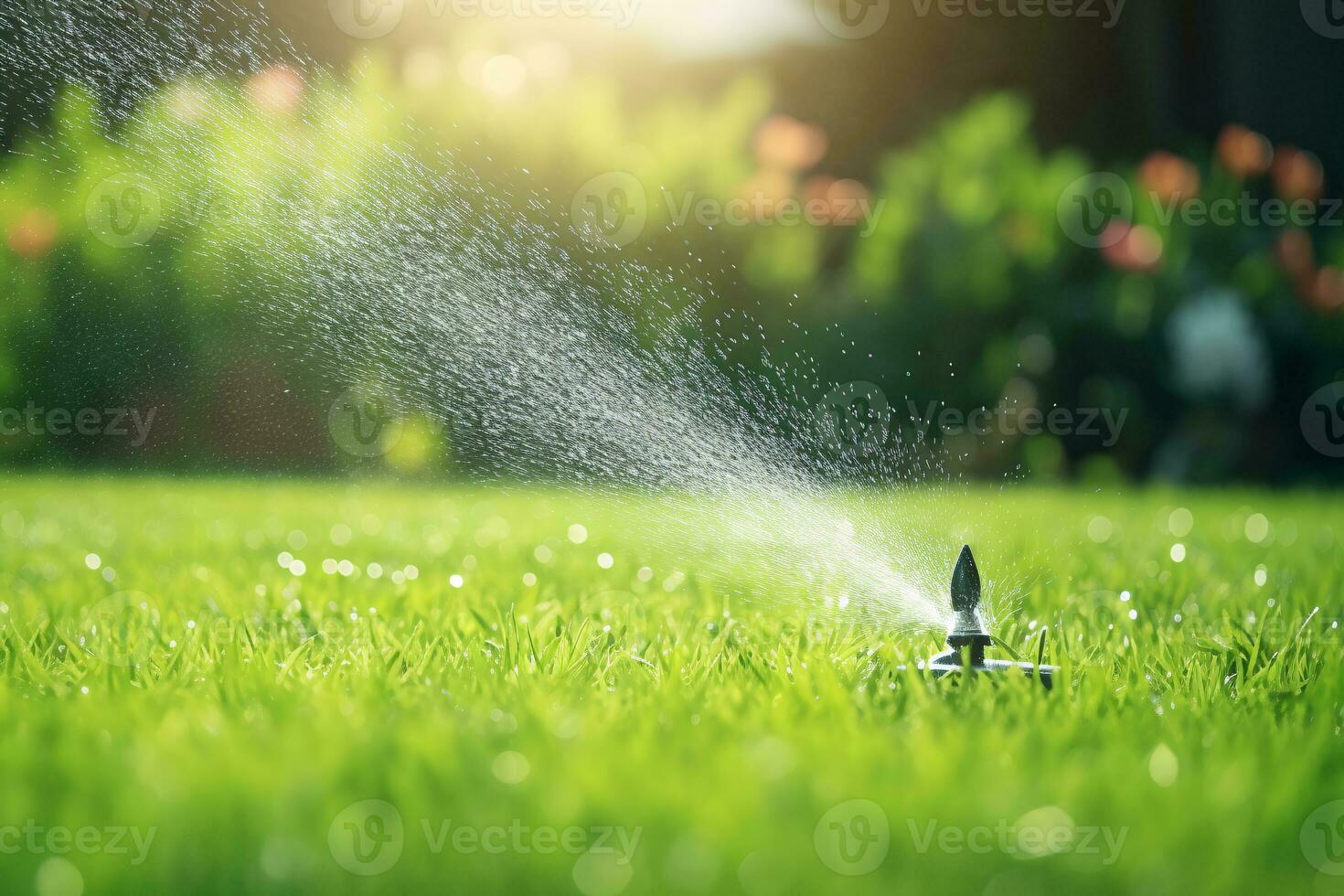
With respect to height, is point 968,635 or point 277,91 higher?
point 277,91

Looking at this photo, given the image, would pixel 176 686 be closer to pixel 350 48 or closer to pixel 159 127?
pixel 159 127

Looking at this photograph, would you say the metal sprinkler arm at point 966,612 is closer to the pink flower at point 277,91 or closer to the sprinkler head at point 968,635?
the sprinkler head at point 968,635

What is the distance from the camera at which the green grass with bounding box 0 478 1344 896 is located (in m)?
1.35

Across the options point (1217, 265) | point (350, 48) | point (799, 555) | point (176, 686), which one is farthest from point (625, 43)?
point (176, 686)

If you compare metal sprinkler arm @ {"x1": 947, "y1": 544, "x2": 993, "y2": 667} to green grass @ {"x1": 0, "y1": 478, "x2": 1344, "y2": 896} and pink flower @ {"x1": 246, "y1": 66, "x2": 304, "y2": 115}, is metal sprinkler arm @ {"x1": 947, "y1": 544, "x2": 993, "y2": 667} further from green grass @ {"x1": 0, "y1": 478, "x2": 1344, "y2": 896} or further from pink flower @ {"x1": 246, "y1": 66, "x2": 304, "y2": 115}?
pink flower @ {"x1": 246, "y1": 66, "x2": 304, "y2": 115}

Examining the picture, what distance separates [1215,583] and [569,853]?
8.92 ft

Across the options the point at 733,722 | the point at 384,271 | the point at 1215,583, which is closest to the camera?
the point at 733,722

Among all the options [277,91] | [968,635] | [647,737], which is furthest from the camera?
[277,91]

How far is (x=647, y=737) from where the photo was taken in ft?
5.71

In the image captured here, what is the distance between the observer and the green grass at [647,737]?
1.35 metres

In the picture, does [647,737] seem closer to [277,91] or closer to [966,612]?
[966,612]

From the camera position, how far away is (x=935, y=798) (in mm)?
1503

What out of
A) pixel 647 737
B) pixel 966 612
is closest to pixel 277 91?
pixel 966 612

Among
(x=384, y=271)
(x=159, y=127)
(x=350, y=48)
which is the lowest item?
(x=384, y=271)
